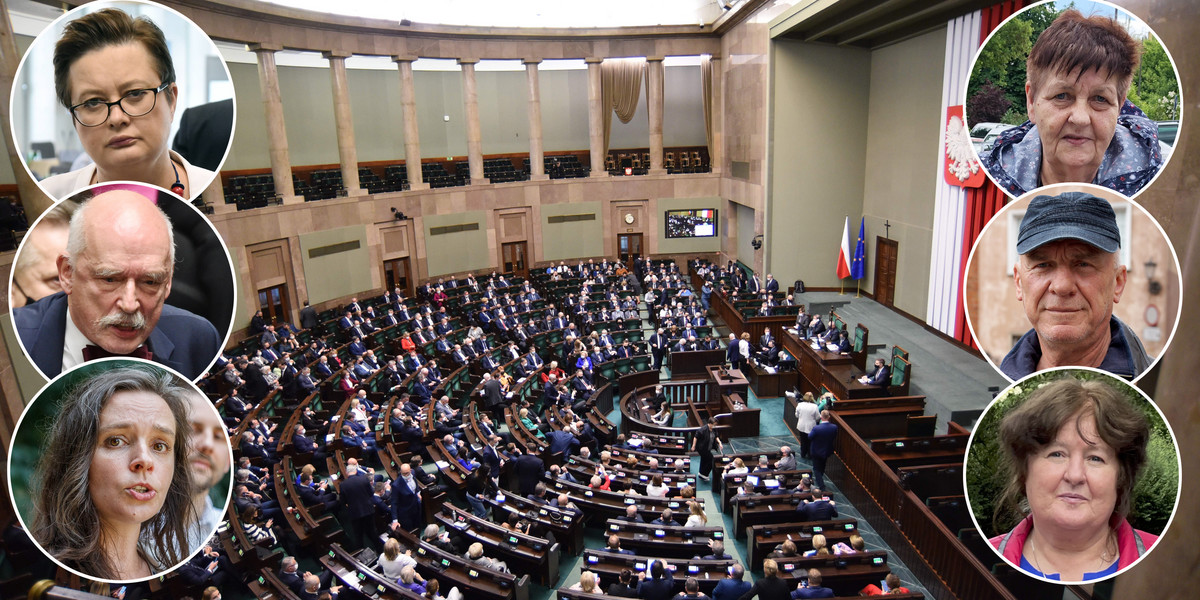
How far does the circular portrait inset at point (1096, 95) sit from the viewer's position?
241cm

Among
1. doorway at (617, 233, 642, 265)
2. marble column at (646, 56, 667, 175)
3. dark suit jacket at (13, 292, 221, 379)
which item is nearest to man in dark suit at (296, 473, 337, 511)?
dark suit jacket at (13, 292, 221, 379)

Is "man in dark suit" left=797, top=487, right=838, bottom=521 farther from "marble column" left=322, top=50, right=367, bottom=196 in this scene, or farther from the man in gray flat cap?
"marble column" left=322, top=50, right=367, bottom=196

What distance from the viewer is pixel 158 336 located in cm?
228

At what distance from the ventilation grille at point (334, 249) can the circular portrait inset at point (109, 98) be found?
61.7ft

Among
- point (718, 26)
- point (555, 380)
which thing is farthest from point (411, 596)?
point (718, 26)

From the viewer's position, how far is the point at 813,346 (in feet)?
44.3

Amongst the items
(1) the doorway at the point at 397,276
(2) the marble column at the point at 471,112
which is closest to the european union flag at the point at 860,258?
(2) the marble column at the point at 471,112

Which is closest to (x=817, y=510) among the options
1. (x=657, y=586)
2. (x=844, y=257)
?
(x=657, y=586)

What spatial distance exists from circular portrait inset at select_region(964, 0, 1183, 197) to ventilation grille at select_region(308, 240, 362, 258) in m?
20.2

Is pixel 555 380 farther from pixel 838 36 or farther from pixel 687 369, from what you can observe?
pixel 838 36

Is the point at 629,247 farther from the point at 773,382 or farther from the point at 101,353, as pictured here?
the point at 101,353

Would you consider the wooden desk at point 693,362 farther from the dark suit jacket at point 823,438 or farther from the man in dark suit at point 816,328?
the dark suit jacket at point 823,438

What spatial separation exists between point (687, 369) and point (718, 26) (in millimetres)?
15078

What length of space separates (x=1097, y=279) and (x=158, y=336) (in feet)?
10.9
